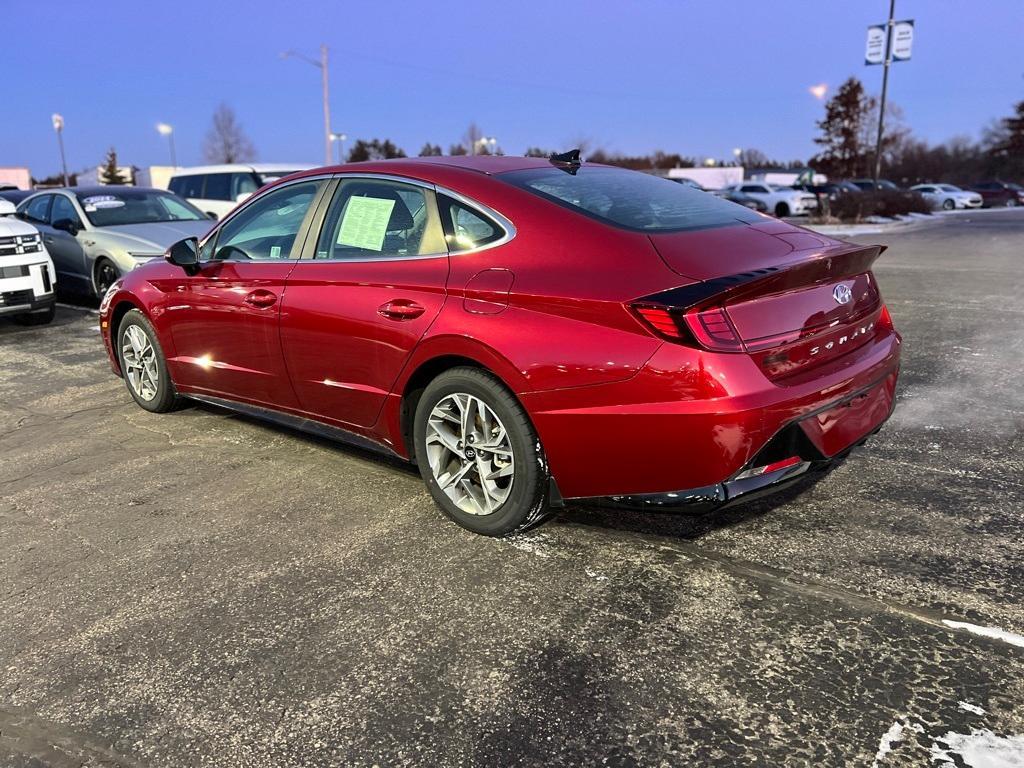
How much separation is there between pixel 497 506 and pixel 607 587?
2.03ft

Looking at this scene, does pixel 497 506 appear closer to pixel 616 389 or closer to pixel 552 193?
pixel 616 389

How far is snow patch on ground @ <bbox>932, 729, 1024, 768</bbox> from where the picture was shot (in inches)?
82.2

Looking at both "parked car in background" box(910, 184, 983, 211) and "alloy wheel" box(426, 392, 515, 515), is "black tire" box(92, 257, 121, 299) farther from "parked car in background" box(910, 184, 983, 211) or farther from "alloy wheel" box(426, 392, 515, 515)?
"parked car in background" box(910, 184, 983, 211)

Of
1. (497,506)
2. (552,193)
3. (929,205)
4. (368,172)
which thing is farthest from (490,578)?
(929,205)

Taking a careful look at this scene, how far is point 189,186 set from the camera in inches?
575

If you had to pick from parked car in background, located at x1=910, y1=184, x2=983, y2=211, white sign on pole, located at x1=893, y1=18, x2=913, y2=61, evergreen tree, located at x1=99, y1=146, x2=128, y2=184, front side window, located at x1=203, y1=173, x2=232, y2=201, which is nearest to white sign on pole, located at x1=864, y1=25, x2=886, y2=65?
white sign on pole, located at x1=893, y1=18, x2=913, y2=61

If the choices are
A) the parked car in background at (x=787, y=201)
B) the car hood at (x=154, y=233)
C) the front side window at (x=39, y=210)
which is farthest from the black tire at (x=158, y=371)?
the parked car in background at (x=787, y=201)

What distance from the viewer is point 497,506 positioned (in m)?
3.43

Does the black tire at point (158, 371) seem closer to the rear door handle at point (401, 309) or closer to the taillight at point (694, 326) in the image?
the rear door handle at point (401, 309)

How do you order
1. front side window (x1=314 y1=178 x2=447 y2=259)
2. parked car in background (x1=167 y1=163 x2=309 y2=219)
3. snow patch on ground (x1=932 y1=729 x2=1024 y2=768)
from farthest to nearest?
parked car in background (x1=167 y1=163 x2=309 y2=219) → front side window (x1=314 y1=178 x2=447 y2=259) → snow patch on ground (x1=932 y1=729 x2=1024 y2=768)

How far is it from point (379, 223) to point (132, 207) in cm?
774

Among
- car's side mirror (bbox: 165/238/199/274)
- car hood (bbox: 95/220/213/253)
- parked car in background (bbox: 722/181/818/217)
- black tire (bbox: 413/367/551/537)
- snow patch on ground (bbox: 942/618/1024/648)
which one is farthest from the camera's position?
parked car in background (bbox: 722/181/818/217)

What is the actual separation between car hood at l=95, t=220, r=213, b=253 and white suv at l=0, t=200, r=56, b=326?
33.8 inches

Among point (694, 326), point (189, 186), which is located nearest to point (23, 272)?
point (189, 186)
